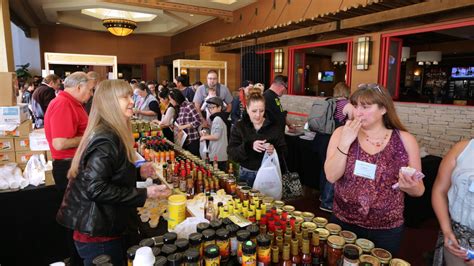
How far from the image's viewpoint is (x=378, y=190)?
157 cm

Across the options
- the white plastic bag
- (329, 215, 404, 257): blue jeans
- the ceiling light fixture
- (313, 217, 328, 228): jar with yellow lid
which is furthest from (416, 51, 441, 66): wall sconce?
the ceiling light fixture

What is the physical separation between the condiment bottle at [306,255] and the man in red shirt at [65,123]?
171 centimetres

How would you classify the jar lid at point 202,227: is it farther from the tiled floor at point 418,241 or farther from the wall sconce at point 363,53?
the wall sconce at point 363,53

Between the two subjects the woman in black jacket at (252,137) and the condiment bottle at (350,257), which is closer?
the condiment bottle at (350,257)

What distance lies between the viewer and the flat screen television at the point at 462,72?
891 centimetres

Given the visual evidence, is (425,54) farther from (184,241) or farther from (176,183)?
(184,241)

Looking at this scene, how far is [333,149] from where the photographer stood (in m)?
1.65

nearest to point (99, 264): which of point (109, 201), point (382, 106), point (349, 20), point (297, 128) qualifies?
point (109, 201)

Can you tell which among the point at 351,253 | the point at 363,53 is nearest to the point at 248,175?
the point at 351,253

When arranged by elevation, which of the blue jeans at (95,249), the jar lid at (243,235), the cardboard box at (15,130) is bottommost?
the blue jeans at (95,249)

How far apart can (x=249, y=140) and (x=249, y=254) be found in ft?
4.60

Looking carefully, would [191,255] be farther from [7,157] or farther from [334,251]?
[7,157]

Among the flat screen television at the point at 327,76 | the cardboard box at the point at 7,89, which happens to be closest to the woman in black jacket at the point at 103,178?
the cardboard box at the point at 7,89

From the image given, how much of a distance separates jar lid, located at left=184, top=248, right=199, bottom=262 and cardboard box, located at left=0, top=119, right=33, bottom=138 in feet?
9.04
